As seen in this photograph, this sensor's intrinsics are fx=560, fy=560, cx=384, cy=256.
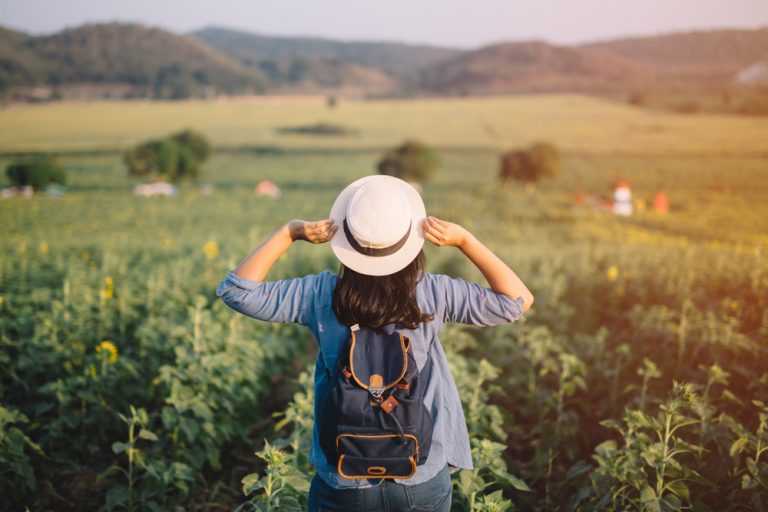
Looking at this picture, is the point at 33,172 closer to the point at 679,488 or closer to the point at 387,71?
the point at 679,488

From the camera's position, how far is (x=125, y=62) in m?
59.5

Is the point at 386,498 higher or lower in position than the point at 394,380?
lower

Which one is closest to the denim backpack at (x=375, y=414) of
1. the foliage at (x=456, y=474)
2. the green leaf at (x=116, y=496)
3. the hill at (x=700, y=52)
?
the foliage at (x=456, y=474)

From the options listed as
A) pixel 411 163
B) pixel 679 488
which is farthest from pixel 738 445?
pixel 411 163

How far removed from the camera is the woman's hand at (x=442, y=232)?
210 cm

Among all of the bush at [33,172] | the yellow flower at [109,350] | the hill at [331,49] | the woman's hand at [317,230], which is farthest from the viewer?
the hill at [331,49]

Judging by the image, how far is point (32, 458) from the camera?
13.7 ft

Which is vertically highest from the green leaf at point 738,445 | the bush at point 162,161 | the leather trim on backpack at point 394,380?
the leather trim on backpack at point 394,380

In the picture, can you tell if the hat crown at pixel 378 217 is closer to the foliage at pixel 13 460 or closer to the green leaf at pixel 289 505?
the green leaf at pixel 289 505

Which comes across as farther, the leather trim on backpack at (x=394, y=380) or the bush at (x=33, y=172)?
the bush at (x=33, y=172)

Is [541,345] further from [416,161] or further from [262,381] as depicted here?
[416,161]

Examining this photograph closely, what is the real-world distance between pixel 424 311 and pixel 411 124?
248 ft

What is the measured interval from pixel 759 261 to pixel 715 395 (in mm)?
3347

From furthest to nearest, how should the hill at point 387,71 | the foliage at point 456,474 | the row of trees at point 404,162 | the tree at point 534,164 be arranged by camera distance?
the row of trees at point 404,162, the tree at point 534,164, the hill at point 387,71, the foliage at point 456,474
